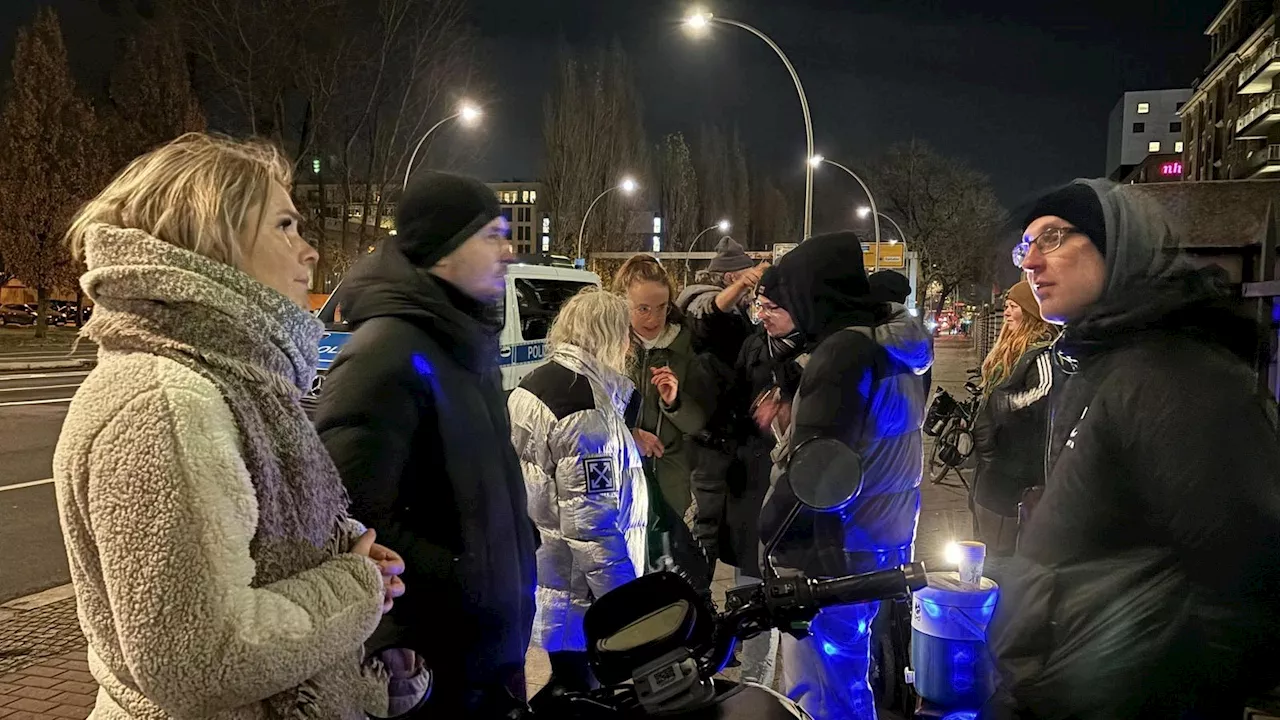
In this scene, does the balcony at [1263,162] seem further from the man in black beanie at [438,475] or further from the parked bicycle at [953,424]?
the man in black beanie at [438,475]

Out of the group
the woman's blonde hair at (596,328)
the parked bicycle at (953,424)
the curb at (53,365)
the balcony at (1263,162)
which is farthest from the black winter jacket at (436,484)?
the balcony at (1263,162)

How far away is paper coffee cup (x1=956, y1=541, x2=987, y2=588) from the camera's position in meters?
2.26

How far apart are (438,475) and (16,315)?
47.8 m

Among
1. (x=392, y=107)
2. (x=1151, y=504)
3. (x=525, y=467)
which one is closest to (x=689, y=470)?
(x=525, y=467)

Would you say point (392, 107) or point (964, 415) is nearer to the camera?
point (964, 415)

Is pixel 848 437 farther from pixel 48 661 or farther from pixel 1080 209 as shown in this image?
pixel 48 661

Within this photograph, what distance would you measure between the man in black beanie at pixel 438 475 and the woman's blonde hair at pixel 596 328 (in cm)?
81

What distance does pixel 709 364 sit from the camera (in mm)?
4957

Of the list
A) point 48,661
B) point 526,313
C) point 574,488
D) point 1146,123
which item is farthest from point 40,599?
point 1146,123

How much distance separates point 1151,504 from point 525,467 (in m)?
1.93

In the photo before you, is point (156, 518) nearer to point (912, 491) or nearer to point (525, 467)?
point (525, 467)

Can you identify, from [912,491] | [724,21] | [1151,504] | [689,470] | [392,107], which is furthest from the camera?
[392,107]

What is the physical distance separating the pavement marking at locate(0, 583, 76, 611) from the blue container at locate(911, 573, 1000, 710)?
5756 millimetres

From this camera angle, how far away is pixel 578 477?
294cm
